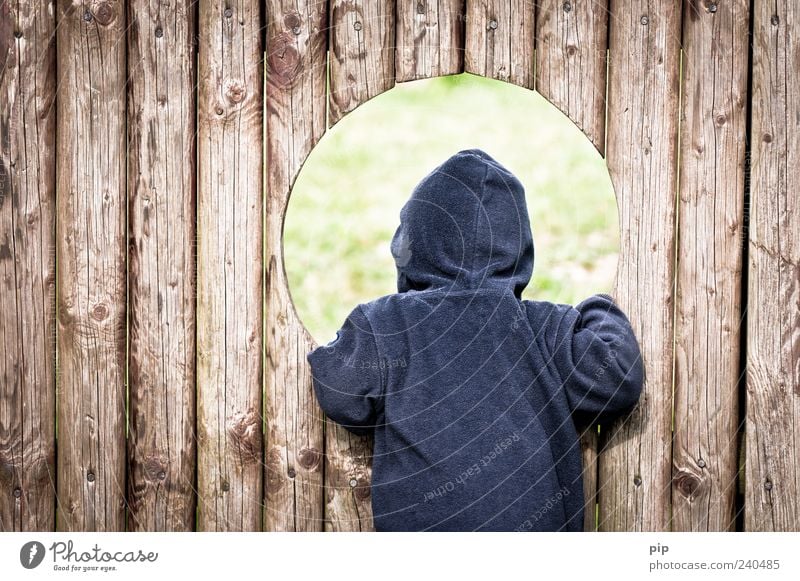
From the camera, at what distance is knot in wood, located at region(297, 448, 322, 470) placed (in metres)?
2.06

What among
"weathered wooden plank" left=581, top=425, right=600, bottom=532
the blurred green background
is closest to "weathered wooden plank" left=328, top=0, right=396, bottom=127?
the blurred green background

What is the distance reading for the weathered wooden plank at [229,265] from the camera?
2.02 m

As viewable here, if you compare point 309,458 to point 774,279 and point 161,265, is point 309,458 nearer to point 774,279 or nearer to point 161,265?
point 161,265

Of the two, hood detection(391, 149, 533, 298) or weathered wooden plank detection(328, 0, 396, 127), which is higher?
weathered wooden plank detection(328, 0, 396, 127)

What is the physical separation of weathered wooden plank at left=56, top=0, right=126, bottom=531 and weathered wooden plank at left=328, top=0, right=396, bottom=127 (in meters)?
0.52

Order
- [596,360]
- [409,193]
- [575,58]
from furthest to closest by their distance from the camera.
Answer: [409,193]
[575,58]
[596,360]

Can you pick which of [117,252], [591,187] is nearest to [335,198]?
[591,187]

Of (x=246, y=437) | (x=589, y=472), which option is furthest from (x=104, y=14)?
(x=589, y=472)

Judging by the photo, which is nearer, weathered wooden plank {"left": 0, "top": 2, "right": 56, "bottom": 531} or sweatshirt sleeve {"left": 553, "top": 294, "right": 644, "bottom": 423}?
sweatshirt sleeve {"left": 553, "top": 294, "right": 644, "bottom": 423}

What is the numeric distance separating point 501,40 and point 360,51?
0.33 metres

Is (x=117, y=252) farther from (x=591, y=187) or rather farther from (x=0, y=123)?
(x=591, y=187)

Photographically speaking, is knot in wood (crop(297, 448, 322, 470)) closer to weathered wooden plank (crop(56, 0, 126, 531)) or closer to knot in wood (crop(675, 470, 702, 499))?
weathered wooden plank (crop(56, 0, 126, 531))

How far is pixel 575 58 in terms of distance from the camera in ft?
6.56

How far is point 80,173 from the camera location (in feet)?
6.76
